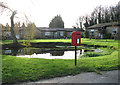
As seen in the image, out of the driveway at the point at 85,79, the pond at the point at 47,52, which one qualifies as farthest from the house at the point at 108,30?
the driveway at the point at 85,79

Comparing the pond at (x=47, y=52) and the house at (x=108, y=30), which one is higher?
the house at (x=108, y=30)

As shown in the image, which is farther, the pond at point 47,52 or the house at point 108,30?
the house at point 108,30

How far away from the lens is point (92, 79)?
12.3 feet

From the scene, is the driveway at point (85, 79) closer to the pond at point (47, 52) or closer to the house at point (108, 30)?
the pond at point (47, 52)

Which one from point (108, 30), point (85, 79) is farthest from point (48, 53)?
point (108, 30)

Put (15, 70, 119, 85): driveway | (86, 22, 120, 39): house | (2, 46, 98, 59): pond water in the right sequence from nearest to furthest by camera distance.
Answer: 1. (15, 70, 119, 85): driveway
2. (2, 46, 98, 59): pond water
3. (86, 22, 120, 39): house

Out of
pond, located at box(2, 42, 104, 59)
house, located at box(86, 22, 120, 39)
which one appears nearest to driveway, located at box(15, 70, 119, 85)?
pond, located at box(2, 42, 104, 59)

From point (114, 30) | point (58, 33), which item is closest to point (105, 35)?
point (114, 30)

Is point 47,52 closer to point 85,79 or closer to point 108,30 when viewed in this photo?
point 85,79

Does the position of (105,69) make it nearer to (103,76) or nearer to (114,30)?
(103,76)

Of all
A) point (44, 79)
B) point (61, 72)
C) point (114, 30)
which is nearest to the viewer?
point (44, 79)

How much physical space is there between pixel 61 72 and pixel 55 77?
17.3 inches

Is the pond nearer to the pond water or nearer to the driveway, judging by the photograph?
the pond water

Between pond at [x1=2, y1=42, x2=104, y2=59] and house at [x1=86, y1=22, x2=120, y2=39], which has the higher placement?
house at [x1=86, y1=22, x2=120, y2=39]
